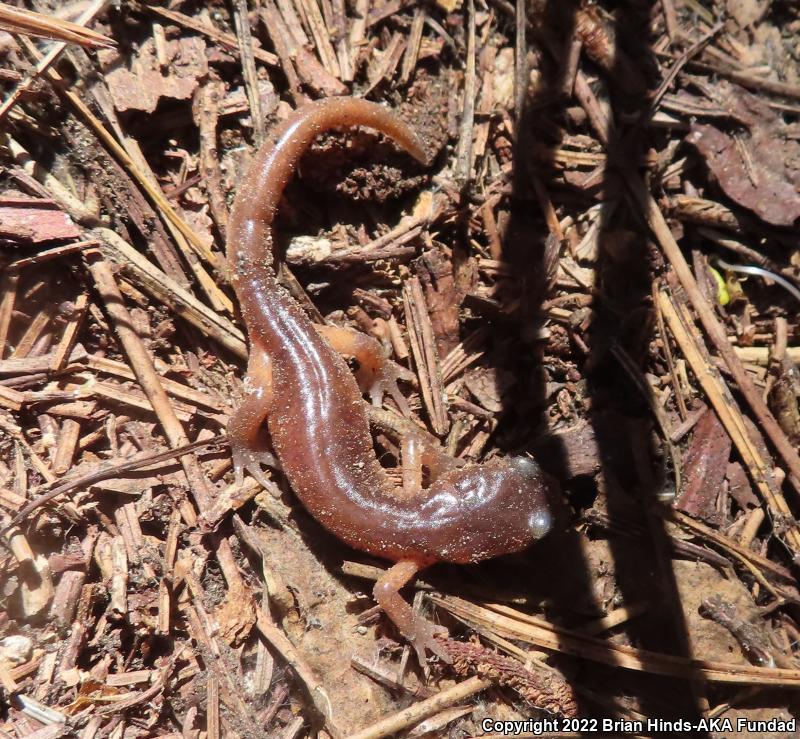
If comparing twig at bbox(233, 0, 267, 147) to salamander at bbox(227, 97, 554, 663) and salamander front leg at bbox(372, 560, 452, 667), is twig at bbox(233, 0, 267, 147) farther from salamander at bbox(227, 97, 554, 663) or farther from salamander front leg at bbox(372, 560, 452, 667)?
salamander front leg at bbox(372, 560, 452, 667)

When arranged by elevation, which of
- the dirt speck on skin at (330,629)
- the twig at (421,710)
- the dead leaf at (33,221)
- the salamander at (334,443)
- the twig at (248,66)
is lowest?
the twig at (421,710)

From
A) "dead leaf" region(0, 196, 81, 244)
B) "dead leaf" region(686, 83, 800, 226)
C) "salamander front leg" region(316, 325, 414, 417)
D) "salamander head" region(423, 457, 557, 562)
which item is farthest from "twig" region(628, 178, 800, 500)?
"dead leaf" region(0, 196, 81, 244)

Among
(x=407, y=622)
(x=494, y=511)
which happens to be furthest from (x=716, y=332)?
(x=407, y=622)

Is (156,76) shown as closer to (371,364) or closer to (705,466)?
(371,364)

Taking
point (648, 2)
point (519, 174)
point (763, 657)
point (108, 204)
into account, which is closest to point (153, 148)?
point (108, 204)

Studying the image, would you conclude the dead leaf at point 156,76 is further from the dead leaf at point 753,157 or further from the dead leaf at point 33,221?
the dead leaf at point 753,157

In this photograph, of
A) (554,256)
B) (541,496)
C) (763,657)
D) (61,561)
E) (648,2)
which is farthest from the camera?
(648,2)

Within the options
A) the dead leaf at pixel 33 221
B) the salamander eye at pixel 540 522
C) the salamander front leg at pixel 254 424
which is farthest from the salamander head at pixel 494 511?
the dead leaf at pixel 33 221

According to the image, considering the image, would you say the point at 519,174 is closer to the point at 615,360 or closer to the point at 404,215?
the point at 404,215
